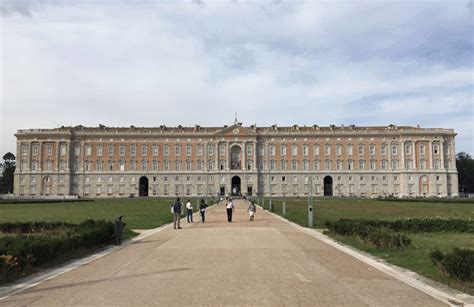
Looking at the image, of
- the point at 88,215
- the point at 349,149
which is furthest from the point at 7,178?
the point at 88,215

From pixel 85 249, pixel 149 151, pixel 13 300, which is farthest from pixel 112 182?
pixel 13 300

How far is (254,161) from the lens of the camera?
100125 millimetres

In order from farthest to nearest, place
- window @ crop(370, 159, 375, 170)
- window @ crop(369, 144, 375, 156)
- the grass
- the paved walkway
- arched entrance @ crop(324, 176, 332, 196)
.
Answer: arched entrance @ crop(324, 176, 332, 196), window @ crop(369, 144, 375, 156), window @ crop(370, 159, 375, 170), the grass, the paved walkway

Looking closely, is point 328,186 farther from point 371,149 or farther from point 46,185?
point 46,185

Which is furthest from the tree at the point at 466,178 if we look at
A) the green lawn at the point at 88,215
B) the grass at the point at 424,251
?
the grass at the point at 424,251

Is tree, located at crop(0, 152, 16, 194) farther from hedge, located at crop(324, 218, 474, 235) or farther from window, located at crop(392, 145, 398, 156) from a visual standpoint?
hedge, located at crop(324, 218, 474, 235)

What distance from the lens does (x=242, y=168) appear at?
10019 centimetres

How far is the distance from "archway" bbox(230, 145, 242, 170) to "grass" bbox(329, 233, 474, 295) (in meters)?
82.1

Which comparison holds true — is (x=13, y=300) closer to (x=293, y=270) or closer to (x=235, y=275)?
(x=235, y=275)

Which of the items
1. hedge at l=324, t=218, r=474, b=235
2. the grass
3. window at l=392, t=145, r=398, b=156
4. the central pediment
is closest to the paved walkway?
the grass

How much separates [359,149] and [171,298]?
9694cm

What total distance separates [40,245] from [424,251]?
1077 cm

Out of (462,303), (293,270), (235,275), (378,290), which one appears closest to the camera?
(462,303)

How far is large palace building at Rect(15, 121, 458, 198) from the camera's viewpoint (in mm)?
99062
